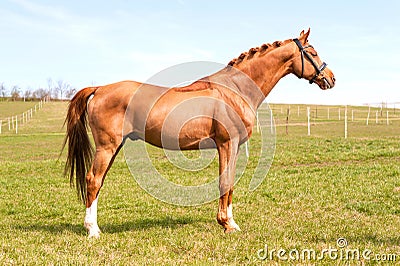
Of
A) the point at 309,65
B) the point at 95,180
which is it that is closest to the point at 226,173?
the point at 95,180

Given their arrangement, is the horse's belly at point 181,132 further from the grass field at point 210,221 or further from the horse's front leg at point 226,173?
the grass field at point 210,221

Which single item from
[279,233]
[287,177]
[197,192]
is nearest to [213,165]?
[287,177]

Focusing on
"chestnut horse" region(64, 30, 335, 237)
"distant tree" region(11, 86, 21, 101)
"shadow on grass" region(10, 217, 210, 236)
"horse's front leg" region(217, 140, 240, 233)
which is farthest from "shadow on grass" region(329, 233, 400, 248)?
"distant tree" region(11, 86, 21, 101)

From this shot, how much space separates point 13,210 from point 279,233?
18.4 ft

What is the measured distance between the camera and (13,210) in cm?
761

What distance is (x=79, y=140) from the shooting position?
593cm

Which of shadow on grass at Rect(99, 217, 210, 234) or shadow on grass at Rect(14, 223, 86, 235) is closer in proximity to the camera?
shadow on grass at Rect(14, 223, 86, 235)

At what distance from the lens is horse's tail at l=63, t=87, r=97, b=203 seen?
5.91m

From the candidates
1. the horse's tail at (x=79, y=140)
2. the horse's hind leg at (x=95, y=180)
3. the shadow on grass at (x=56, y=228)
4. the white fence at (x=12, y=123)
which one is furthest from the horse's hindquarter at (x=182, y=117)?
the white fence at (x=12, y=123)

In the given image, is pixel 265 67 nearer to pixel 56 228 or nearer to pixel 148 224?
pixel 148 224

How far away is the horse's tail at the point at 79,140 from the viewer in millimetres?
5906

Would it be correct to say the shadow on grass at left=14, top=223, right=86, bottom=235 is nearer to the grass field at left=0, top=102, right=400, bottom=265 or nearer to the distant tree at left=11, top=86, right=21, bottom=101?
the grass field at left=0, top=102, right=400, bottom=265

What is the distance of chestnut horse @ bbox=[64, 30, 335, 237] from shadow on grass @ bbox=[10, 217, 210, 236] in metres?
0.58

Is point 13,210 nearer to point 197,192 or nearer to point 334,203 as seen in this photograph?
point 197,192
